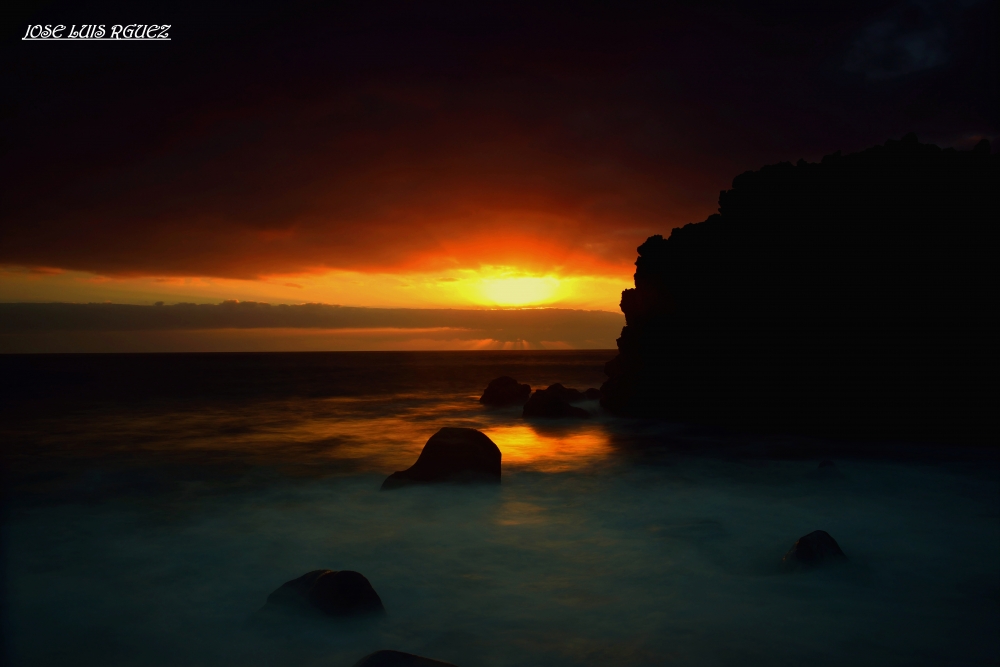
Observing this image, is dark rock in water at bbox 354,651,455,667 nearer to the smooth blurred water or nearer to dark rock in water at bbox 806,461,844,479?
the smooth blurred water

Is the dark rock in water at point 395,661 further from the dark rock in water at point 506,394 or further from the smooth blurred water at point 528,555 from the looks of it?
the dark rock in water at point 506,394

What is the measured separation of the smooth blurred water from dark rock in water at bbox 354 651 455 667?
41.7 inches

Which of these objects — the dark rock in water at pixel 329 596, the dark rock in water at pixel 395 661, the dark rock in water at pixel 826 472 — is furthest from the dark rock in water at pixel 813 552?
the dark rock in water at pixel 826 472

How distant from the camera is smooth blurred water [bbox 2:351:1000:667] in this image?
618cm

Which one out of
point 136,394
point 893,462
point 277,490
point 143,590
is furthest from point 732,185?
point 136,394

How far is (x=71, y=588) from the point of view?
312 inches

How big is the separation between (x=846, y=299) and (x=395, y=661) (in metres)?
20.8

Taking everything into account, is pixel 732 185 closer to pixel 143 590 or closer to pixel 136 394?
pixel 143 590

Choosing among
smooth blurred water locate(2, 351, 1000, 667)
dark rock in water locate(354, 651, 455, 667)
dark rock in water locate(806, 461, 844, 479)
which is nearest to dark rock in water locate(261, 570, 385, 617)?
smooth blurred water locate(2, 351, 1000, 667)

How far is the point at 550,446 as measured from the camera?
19.8m

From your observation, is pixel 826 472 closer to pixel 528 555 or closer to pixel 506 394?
pixel 528 555

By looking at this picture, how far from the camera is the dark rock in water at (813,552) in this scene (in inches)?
316

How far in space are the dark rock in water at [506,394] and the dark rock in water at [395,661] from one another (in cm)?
2798

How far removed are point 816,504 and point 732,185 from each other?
1527 centimetres
